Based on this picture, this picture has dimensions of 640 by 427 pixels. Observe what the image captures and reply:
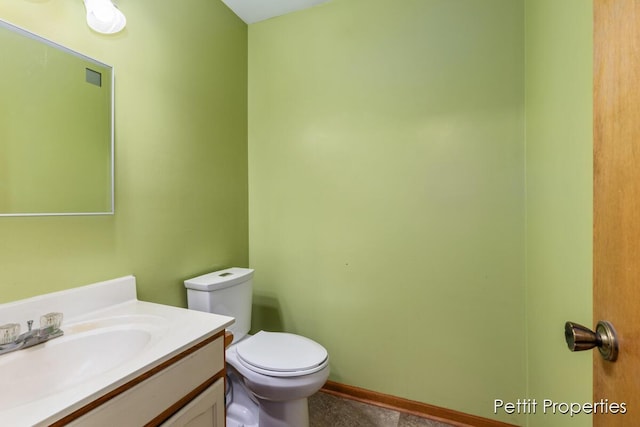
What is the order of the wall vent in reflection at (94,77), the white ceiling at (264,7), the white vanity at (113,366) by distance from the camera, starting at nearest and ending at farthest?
1. the white vanity at (113,366)
2. the wall vent in reflection at (94,77)
3. the white ceiling at (264,7)

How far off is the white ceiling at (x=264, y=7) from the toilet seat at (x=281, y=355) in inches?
81.1

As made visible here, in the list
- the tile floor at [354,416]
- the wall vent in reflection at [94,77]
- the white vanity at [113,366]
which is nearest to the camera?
the white vanity at [113,366]

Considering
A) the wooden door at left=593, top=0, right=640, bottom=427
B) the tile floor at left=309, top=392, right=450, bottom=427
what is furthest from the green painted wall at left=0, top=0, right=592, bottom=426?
the wooden door at left=593, top=0, right=640, bottom=427

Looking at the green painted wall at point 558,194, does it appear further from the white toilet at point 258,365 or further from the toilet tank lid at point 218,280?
the toilet tank lid at point 218,280

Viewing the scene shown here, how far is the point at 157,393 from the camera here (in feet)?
2.23

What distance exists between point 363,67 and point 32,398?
76.8 inches

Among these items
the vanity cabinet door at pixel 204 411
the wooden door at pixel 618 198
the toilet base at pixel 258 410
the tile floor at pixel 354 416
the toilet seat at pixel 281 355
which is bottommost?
the tile floor at pixel 354 416

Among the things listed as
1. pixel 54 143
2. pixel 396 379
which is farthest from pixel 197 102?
pixel 396 379

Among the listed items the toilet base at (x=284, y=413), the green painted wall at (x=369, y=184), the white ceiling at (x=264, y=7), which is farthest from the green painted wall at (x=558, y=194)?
the white ceiling at (x=264, y=7)

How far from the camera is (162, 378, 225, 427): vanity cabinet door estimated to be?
2.42 ft

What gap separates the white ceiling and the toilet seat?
206 cm

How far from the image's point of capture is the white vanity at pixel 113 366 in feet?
1.81

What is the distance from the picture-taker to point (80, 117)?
3.23 feet

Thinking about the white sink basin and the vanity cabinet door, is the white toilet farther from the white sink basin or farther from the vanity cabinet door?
the white sink basin
